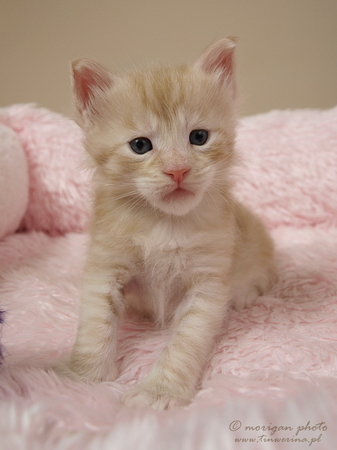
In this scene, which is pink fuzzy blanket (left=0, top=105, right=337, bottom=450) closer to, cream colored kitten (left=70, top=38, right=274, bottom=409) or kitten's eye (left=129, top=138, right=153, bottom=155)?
cream colored kitten (left=70, top=38, right=274, bottom=409)

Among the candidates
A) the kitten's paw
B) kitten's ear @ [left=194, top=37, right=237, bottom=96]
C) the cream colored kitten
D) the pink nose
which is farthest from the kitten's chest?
kitten's ear @ [left=194, top=37, right=237, bottom=96]

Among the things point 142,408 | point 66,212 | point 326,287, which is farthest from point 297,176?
point 142,408

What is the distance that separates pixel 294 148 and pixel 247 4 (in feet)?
2.45

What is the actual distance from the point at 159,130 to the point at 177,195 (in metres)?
0.15

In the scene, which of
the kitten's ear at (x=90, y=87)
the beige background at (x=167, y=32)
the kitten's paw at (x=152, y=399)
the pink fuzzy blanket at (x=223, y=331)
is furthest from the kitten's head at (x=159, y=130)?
the beige background at (x=167, y=32)

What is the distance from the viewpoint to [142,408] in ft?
2.47

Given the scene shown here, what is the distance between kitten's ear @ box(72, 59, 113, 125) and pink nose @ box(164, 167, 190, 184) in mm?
286

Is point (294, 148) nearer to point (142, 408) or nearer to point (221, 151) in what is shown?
point (221, 151)

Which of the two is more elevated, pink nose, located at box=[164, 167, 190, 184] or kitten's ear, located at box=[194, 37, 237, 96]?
kitten's ear, located at box=[194, 37, 237, 96]

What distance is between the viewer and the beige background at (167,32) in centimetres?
203

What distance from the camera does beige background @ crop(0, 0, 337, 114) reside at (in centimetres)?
203

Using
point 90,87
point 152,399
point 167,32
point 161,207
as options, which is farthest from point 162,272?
point 167,32

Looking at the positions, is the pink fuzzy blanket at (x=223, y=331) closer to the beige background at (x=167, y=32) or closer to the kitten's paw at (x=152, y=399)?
the kitten's paw at (x=152, y=399)

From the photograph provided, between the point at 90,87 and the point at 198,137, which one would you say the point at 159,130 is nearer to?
the point at 198,137
